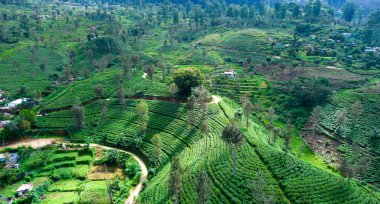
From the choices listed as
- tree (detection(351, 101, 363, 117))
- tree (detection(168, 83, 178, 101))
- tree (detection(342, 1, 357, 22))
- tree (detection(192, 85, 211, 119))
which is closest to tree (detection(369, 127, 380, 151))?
tree (detection(351, 101, 363, 117))

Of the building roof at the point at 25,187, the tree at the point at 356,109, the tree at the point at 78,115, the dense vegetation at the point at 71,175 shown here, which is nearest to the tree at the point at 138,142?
the dense vegetation at the point at 71,175

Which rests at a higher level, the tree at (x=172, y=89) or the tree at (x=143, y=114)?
the tree at (x=172, y=89)

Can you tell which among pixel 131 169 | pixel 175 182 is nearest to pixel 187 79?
pixel 131 169

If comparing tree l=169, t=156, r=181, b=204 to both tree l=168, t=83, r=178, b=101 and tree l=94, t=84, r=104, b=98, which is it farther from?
tree l=94, t=84, r=104, b=98

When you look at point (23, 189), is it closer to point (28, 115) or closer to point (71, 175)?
point (71, 175)

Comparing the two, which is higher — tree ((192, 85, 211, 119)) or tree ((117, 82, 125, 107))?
tree ((192, 85, 211, 119))

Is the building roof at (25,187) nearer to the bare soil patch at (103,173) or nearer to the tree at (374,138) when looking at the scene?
the bare soil patch at (103,173)
